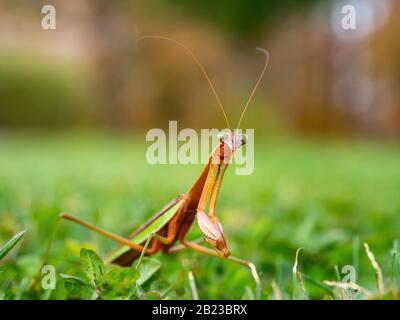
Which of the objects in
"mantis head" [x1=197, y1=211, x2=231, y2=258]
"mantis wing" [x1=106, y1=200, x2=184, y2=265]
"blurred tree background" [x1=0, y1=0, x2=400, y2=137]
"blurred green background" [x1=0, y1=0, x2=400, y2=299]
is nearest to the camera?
"mantis head" [x1=197, y1=211, x2=231, y2=258]

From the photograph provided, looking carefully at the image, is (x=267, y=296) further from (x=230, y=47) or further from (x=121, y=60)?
(x=230, y=47)

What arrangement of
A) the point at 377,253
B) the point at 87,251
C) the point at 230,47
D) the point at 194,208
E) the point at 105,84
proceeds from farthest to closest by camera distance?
the point at 230,47
the point at 105,84
the point at 377,253
the point at 194,208
the point at 87,251

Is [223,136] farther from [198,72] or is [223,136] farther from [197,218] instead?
[198,72]

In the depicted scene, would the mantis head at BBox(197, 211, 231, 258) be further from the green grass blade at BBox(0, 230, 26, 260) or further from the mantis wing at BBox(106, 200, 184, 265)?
the green grass blade at BBox(0, 230, 26, 260)

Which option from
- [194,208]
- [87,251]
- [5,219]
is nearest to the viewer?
[87,251]

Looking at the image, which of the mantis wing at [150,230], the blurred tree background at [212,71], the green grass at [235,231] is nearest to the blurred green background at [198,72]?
the blurred tree background at [212,71]

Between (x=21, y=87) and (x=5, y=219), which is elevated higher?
(x=21, y=87)

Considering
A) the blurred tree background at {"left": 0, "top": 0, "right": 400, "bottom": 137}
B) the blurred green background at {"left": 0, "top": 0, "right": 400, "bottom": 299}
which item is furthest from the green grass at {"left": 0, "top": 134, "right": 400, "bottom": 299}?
the blurred tree background at {"left": 0, "top": 0, "right": 400, "bottom": 137}

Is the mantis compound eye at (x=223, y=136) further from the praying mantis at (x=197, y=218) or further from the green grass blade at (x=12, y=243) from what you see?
the green grass blade at (x=12, y=243)

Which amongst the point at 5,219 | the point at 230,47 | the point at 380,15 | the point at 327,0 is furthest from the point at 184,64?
the point at 5,219
